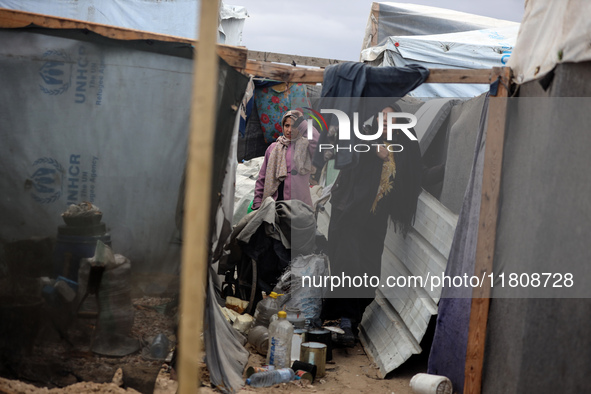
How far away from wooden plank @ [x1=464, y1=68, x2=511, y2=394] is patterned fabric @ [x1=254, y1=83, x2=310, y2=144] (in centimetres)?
549

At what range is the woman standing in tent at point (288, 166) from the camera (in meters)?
6.74

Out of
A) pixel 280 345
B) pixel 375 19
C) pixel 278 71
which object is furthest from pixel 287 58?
pixel 280 345

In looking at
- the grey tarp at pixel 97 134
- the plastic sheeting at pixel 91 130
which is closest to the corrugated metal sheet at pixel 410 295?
the grey tarp at pixel 97 134

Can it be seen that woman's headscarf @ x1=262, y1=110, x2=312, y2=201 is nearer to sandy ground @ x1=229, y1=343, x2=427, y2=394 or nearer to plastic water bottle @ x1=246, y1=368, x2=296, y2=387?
sandy ground @ x1=229, y1=343, x2=427, y2=394

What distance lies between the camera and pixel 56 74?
3.57 meters

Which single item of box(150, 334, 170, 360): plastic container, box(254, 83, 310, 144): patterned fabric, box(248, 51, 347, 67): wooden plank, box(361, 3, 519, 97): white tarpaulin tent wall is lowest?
box(150, 334, 170, 360): plastic container

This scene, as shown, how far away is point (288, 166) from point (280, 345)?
2533mm

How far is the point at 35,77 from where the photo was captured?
140 inches

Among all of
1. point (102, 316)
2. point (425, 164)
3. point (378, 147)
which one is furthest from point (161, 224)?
point (425, 164)

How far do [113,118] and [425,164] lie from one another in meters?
3.44

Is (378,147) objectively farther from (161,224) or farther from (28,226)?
(28,226)

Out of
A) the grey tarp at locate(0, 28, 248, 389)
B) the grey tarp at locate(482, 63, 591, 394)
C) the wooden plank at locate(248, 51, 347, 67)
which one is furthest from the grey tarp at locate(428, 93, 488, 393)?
the wooden plank at locate(248, 51, 347, 67)

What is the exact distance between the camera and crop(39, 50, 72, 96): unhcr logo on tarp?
11.7ft

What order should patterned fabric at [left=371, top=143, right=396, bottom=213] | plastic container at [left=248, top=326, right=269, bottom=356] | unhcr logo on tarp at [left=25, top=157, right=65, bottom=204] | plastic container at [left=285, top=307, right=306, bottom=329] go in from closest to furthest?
unhcr logo on tarp at [left=25, top=157, right=65, bottom=204]
plastic container at [left=248, top=326, right=269, bottom=356]
plastic container at [left=285, top=307, right=306, bottom=329]
patterned fabric at [left=371, top=143, right=396, bottom=213]
